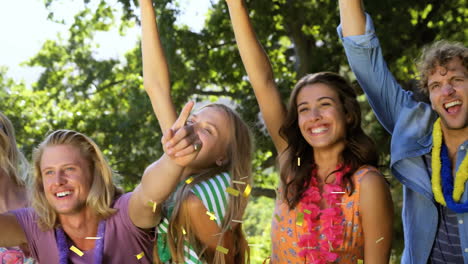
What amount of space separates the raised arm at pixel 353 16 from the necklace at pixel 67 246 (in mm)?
1259

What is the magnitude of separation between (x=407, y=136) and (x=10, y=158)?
6.15ft

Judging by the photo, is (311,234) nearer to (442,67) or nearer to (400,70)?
(442,67)

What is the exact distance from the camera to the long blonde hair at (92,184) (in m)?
2.60

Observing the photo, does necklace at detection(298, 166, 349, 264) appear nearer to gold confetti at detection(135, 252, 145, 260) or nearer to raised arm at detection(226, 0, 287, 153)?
raised arm at detection(226, 0, 287, 153)

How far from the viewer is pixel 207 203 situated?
2.48 m

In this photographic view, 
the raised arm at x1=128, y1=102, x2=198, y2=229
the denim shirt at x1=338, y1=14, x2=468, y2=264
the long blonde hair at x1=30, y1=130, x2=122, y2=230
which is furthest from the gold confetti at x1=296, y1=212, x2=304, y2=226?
the long blonde hair at x1=30, y1=130, x2=122, y2=230

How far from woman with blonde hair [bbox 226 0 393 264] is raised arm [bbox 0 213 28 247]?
991 mm

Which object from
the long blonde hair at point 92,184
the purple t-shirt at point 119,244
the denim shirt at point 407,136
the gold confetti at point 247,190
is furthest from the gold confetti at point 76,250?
the denim shirt at point 407,136

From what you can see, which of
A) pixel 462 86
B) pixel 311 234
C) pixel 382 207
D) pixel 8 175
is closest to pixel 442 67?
pixel 462 86

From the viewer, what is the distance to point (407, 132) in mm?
2795

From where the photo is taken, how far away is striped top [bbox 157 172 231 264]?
247cm

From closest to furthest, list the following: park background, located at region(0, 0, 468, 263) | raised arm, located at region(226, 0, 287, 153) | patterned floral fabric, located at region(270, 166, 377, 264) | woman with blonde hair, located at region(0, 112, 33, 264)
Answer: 1. patterned floral fabric, located at region(270, 166, 377, 264)
2. raised arm, located at region(226, 0, 287, 153)
3. woman with blonde hair, located at region(0, 112, 33, 264)
4. park background, located at region(0, 0, 468, 263)

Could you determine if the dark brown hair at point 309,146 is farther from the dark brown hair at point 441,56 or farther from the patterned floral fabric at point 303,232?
the dark brown hair at point 441,56

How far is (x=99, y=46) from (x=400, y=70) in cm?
472
